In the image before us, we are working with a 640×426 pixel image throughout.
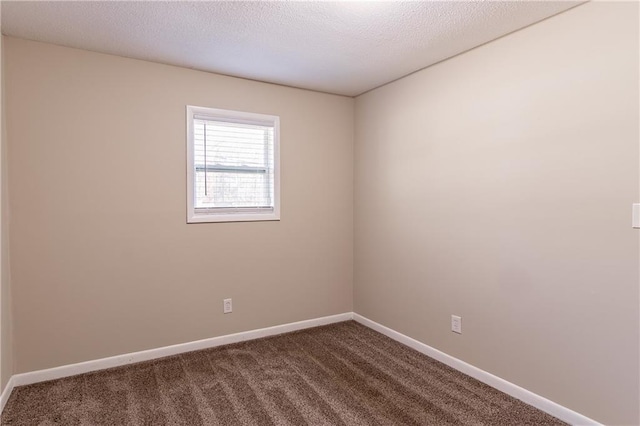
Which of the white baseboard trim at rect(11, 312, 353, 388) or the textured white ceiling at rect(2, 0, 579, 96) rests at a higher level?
the textured white ceiling at rect(2, 0, 579, 96)

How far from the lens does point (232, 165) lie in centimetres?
333

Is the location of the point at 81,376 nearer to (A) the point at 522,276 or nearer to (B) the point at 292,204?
(B) the point at 292,204

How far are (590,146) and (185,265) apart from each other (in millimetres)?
2962

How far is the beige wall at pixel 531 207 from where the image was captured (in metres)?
1.94

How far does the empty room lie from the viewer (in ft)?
6.79

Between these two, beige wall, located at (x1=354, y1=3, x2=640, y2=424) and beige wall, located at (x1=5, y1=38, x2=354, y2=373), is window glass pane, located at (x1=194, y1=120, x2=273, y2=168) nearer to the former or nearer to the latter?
beige wall, located at (x1=5, y1=38, x2=354, y2=373)

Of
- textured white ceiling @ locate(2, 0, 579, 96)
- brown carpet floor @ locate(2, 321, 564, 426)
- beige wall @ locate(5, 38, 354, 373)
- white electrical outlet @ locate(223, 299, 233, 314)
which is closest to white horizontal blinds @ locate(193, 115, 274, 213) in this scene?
beige wall @ locate(5, 38, 354, 373)

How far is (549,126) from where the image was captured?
7.27 feet

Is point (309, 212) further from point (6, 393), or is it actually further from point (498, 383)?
point (6, 393)

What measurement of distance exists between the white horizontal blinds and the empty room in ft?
0.06

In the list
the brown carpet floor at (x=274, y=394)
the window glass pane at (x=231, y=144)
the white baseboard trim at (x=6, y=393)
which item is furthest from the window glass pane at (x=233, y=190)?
the white baseboard trim at (x=6, y=393)

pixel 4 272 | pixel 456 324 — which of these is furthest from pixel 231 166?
pixel 456 324

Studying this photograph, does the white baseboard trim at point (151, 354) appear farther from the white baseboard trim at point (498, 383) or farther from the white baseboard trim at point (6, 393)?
the white baseboard trim at point (498, 383)

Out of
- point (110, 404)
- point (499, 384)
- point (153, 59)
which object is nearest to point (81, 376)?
point (110, 404)
